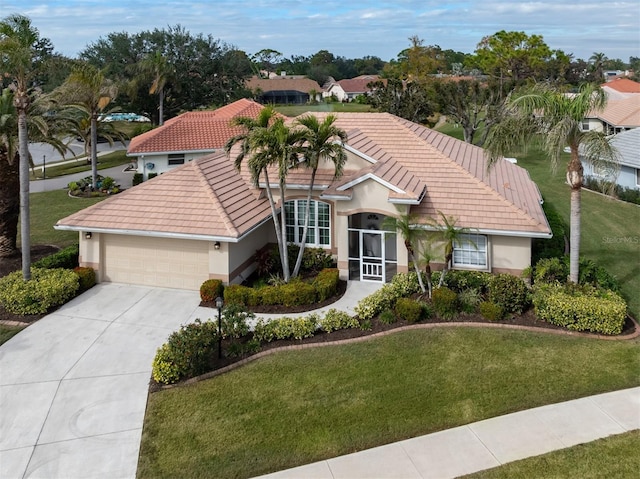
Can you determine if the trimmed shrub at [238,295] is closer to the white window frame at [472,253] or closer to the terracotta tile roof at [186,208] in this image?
the terracotta tile roof at [186,208]

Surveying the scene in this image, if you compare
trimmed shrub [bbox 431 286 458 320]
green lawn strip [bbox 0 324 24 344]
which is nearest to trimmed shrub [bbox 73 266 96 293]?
green lawn strip [bbox 0 324 24 344]

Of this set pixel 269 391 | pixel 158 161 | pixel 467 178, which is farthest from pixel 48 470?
pixel 158 161

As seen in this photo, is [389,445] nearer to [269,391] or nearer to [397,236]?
[269,391]

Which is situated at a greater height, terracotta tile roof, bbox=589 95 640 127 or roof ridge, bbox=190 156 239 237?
terracotta tile roof, bbox=589 95 640 127

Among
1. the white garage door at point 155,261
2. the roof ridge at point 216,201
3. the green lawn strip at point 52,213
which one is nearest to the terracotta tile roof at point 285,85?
the green lawn strip at point 52,213

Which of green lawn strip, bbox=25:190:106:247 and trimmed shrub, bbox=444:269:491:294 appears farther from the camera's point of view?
green lawn strip, bbox=25:190:106:247

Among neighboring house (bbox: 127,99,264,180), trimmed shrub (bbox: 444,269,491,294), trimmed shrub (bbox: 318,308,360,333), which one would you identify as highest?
neighboring house (bbox: 127,99,264,180)

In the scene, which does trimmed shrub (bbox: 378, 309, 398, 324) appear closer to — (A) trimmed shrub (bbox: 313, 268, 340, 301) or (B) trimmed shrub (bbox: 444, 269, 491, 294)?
(A) trimmed shrub (bbox: 313, 268, 340, 301)

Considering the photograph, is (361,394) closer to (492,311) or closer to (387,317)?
(387,317)
